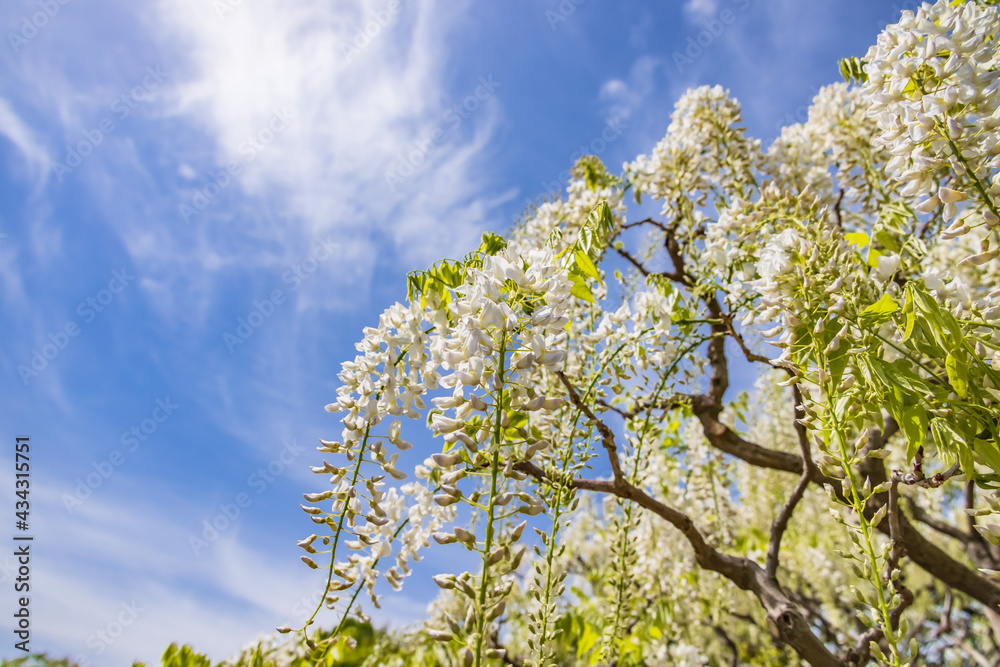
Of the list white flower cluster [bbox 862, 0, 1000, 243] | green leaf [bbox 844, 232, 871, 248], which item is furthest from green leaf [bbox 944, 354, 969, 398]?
green leaf [bbox 844, 232, 871, 248]

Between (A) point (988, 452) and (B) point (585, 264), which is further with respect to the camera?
(B) point (585, 264)

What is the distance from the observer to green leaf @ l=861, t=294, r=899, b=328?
1.01 metres

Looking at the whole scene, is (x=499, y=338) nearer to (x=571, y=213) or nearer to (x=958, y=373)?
(x=958, y=373)

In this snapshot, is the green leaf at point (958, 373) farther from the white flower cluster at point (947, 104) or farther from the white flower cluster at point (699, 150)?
the white flower cluster at point (699, 150)

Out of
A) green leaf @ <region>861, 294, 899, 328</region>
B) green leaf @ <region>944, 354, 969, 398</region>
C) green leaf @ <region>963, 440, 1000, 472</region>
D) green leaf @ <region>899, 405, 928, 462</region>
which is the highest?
green leaf @ <region>861, 294, 899, 328</region>

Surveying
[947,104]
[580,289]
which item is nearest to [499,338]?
[580,289]

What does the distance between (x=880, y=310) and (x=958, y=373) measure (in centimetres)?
16

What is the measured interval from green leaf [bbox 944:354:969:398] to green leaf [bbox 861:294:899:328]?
133 mm

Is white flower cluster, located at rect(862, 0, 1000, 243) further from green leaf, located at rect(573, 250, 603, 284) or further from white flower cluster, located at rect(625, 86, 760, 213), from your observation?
white flower cluster, located at rect(625, 86, 760, 213)

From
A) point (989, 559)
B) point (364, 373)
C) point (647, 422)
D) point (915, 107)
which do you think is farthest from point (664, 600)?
point (915, 107)

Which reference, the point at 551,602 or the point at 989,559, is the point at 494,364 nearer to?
the point at 551,602

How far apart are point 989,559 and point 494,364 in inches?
137

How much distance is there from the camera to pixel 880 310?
A: 102cm

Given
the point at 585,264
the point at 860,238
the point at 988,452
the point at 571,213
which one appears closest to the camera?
the point at 988,452
